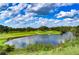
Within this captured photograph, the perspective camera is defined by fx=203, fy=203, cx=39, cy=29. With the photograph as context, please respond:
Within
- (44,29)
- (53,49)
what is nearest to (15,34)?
(44,29)

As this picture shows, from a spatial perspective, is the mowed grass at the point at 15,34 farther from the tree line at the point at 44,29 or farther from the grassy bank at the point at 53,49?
the grassy bank at the point at 53,49

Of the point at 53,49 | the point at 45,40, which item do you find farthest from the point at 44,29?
the point at 53,49

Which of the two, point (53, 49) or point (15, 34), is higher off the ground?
point (15, 34)

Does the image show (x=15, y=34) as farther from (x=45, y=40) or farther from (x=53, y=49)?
(x=53, y=49)

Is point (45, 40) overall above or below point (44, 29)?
below

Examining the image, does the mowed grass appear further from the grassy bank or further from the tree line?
the grassy bank

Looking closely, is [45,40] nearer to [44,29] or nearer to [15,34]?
[44,29]

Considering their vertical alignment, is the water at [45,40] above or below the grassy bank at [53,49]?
above

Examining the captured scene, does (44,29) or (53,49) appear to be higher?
(44,29)

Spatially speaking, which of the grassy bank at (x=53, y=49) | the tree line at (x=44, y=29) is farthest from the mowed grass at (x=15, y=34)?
the grassy bank at (x=53, y=49)

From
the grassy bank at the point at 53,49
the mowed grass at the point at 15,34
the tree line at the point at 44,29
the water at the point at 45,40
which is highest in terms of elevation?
the tree line at the point at 44,29

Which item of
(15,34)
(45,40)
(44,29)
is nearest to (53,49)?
(45,40)
